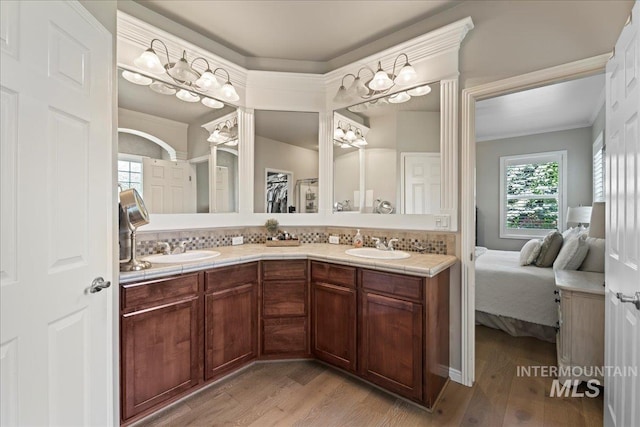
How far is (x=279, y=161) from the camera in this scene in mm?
2855

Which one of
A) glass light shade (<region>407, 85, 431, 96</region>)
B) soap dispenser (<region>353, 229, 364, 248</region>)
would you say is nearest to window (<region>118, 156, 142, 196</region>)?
soap dispenser (<region>353, 229, 364, 248</region>)

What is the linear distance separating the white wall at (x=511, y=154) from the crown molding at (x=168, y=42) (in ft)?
16.0

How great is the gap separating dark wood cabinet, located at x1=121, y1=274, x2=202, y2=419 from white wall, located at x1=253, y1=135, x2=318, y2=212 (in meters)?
1.16

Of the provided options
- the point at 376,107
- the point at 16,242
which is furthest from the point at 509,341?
the point at 16,242

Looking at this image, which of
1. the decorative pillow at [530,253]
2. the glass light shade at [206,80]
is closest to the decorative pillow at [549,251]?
the decorative pillow at [530,253]

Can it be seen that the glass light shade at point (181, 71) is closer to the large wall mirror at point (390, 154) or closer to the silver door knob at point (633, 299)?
the large wall mirror at point (390, 154)

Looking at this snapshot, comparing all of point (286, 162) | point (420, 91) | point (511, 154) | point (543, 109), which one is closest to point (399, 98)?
point (420, 91)

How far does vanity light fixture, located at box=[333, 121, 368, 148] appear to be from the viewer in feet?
8.94

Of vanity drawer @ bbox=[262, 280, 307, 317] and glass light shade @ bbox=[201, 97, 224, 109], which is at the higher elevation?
glass light shade @ bbox=[201, 97, 224, 109]

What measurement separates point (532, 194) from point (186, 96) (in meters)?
5.70

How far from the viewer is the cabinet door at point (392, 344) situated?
5.87 ft

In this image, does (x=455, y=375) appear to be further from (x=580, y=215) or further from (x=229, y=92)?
(x=580, y=215)

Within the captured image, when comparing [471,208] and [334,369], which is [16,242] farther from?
[471,208]

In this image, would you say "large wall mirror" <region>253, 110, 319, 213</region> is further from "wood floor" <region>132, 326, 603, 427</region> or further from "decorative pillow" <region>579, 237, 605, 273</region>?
"decorative pillow" <region>579, 237, 605, 273</region>
